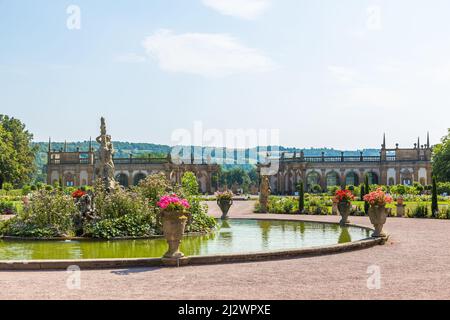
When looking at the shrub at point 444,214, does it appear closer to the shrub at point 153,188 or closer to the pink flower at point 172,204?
the shrub at point 153,188

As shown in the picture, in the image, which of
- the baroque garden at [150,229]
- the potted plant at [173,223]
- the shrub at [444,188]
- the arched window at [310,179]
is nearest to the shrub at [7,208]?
the baroque garden at [150,229]

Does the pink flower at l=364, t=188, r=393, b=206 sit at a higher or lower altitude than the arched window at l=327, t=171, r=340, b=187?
lower

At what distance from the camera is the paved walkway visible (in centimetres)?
764

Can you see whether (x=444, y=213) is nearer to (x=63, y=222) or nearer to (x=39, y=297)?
(x=63, y=222)

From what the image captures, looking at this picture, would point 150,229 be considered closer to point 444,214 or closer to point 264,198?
point 264,198

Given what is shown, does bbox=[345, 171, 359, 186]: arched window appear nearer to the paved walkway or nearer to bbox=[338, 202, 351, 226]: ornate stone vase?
bbox=[338, 202, 351, 226]: ornate stone vase

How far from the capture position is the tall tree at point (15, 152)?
53.1 meters

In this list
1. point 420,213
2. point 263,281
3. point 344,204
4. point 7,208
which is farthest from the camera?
point 7,208

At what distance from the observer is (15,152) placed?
55.8 m

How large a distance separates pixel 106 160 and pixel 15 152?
134 ft

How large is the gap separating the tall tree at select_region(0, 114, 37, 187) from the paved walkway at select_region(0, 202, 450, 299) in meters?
46.9

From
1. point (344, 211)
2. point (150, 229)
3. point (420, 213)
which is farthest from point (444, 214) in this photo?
point (150, 229)

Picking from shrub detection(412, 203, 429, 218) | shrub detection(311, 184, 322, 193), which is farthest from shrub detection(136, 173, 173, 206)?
shrub detection(311, 184, 322, 193)

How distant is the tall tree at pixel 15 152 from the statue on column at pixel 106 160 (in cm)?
3678
